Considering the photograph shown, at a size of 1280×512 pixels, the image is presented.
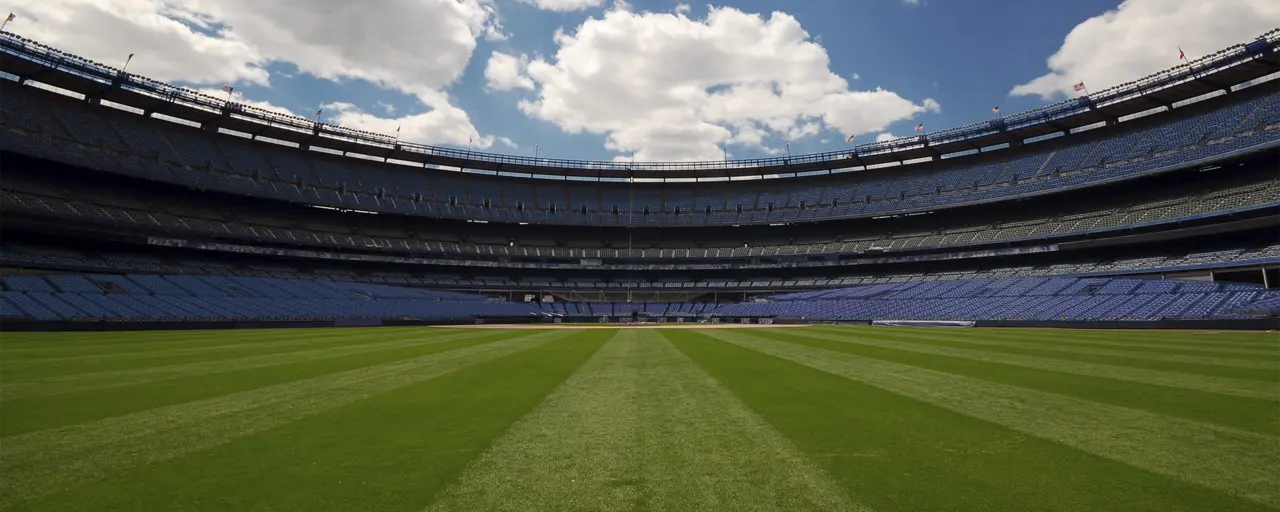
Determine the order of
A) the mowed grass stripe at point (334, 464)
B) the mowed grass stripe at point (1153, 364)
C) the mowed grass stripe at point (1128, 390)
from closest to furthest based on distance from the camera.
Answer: the mowed grass stripe at point (334, 464) < the mowed grass stripe at point (1128, 390) < the mowed grass stripe at point (1153, 364)

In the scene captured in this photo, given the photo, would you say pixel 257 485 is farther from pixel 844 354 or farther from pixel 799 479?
pixel 844 354

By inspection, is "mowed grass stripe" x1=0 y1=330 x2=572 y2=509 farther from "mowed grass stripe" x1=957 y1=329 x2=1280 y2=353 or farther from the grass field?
Answer: "mowed grass stripe" x1=957 y1=329 x2=1280 y2=353

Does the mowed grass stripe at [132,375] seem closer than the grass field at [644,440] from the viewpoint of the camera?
No

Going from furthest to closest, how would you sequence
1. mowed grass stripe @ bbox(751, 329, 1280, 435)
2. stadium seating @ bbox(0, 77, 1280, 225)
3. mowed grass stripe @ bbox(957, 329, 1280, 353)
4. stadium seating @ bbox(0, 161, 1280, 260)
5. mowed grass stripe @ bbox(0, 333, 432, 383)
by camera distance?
stadium seating @ bbox(0, 77, 1280, 225) < stadium seating @ bbox(0, 161, 1280, 260) < mowed grass stripe @ bbox(957, 329, 1280, 353) < mowed grass stripe @ bbox(0, 333, 432, 383) < mowed grass stripe @ bbox(751, 329, 1280, 435)

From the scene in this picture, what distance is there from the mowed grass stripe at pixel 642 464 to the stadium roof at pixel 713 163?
5236 cm

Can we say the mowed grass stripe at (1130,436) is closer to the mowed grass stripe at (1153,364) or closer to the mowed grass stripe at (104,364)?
the mowed grass stripe at (1153,364)

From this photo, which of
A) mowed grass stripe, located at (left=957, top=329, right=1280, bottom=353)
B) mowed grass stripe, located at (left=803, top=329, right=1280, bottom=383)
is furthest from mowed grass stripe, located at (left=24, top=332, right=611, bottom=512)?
mowed grass stripe, located at (left=957, top=329, right=1280, bottom=353)

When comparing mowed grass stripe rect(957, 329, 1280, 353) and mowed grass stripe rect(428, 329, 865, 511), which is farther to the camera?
mowed grass stripe rect(957, 329, 1280, 353)

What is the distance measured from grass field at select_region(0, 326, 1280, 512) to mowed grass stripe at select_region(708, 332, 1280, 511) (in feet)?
0.10

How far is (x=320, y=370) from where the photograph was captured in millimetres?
10062

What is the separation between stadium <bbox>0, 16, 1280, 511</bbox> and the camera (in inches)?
155

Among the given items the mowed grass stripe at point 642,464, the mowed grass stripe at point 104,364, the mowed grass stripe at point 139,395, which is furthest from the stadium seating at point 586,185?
the mowed grass stripe at point 642,464

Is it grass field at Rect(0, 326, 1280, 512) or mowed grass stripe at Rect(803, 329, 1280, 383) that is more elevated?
mowed grass stripe at Rect(803, 329, 1280, 383)

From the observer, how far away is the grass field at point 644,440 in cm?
338
